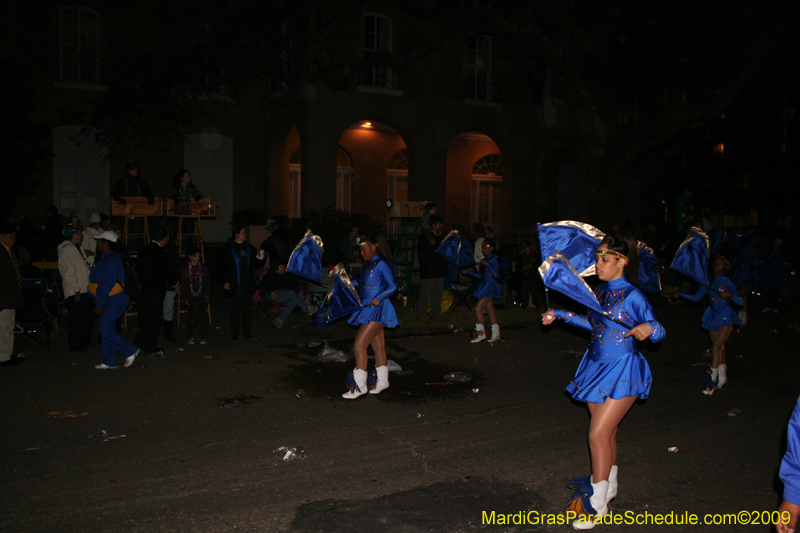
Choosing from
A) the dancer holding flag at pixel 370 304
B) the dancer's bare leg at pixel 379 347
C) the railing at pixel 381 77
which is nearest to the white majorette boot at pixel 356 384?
the dancer holding flag at pixel 370 304

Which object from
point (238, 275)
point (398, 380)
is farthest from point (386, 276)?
point (238, 275)

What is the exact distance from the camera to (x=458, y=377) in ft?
25.3

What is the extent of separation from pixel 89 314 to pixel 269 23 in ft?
34.9

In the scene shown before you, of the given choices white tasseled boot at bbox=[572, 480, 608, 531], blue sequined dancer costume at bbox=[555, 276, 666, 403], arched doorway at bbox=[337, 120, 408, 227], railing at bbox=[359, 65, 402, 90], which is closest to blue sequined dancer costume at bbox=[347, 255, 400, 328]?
blue sequined dancer costume at bbox=[555, 276, 666, 403]

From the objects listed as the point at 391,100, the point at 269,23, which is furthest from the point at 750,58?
the point at 269,23

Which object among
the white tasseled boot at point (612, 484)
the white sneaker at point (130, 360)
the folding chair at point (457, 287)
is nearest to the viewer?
the white tasseled boot at point (612, 484)

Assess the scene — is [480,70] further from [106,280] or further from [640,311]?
[640,311]

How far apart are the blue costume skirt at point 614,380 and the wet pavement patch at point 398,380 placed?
9.29 ft

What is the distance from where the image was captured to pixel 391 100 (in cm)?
1986

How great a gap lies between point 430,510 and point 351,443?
1.40m

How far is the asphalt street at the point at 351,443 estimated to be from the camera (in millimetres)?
4207

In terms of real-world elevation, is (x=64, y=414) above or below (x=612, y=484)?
below

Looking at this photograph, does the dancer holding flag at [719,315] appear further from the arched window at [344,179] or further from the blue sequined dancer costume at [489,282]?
the arched window at [344,179]

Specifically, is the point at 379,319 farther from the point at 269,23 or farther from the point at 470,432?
the point at 269,23
